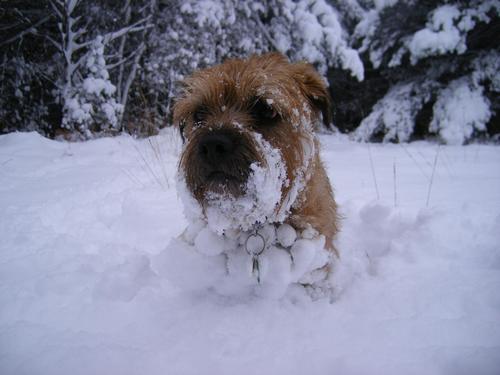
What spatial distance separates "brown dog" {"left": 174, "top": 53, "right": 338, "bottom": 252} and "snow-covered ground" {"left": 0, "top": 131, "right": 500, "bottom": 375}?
0.52 m

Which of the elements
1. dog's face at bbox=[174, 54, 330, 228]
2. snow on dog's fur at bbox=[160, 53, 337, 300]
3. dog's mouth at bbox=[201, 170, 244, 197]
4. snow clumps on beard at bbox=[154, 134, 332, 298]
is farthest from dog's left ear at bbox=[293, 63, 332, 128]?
dog's mouth at bbox=[201, 170, 244, 197]

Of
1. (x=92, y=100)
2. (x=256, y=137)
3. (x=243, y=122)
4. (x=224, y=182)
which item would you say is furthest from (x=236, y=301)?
(x=92, y=100)

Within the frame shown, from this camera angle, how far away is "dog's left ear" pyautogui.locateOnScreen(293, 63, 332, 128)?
2.34 m

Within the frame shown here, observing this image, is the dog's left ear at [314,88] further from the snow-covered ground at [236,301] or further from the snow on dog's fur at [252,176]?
the snow-covered ground at [236,301]

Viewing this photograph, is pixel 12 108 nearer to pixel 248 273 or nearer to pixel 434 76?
pixel 248 273

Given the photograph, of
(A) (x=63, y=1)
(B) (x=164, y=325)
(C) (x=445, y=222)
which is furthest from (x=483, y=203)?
(A) (x=63, y=1)

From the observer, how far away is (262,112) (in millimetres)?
1992

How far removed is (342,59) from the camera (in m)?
7.87

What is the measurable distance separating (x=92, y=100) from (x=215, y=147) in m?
5.93

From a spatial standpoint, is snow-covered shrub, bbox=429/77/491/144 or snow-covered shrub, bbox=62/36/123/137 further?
snow-covered shrub, bbox=429/77/491/144

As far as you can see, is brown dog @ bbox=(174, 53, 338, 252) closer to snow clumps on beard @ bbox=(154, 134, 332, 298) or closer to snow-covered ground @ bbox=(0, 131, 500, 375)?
snow clumps on beard @ bbox=(154, 134, 332, 298)

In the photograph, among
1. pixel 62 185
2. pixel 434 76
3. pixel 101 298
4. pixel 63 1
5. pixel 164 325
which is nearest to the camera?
pixel 164 325

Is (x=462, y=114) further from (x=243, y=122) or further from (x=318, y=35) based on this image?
(x=243, y=122)

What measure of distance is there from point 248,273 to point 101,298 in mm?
859
